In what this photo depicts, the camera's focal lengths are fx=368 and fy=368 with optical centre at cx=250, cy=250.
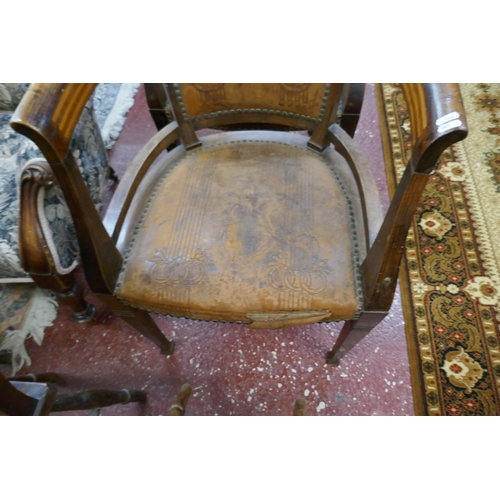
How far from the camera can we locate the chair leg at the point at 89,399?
0.76 meters

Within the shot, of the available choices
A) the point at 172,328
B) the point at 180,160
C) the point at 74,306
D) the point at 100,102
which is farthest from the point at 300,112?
the point at 100,102

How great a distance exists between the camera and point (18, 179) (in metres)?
1.09

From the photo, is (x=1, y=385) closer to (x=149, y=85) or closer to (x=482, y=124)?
(x=149, y=85)

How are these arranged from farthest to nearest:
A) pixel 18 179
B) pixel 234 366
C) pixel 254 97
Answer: pixel 234 366, pixel 18 179, pixel 254 97

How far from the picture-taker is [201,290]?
812 mm

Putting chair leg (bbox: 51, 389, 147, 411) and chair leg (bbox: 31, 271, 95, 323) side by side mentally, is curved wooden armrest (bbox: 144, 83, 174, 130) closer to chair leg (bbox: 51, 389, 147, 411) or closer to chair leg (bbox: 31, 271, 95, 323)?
chair leg (bbox: 31, 271, 95, 323)

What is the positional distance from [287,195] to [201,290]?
13.0 inches

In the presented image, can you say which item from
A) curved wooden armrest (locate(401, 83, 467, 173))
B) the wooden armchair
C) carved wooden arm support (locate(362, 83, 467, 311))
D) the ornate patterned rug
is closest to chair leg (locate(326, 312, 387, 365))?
the wooden armchair

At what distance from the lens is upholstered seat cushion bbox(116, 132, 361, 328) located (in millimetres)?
801

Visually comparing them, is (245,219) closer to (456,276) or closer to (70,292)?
(70,292)

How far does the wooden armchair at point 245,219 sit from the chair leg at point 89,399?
18cm

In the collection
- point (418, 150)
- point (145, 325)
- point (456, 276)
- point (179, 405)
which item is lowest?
point (456, 276)

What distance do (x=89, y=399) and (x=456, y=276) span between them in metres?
1.26

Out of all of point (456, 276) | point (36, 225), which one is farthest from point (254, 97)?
point (456, 276)
